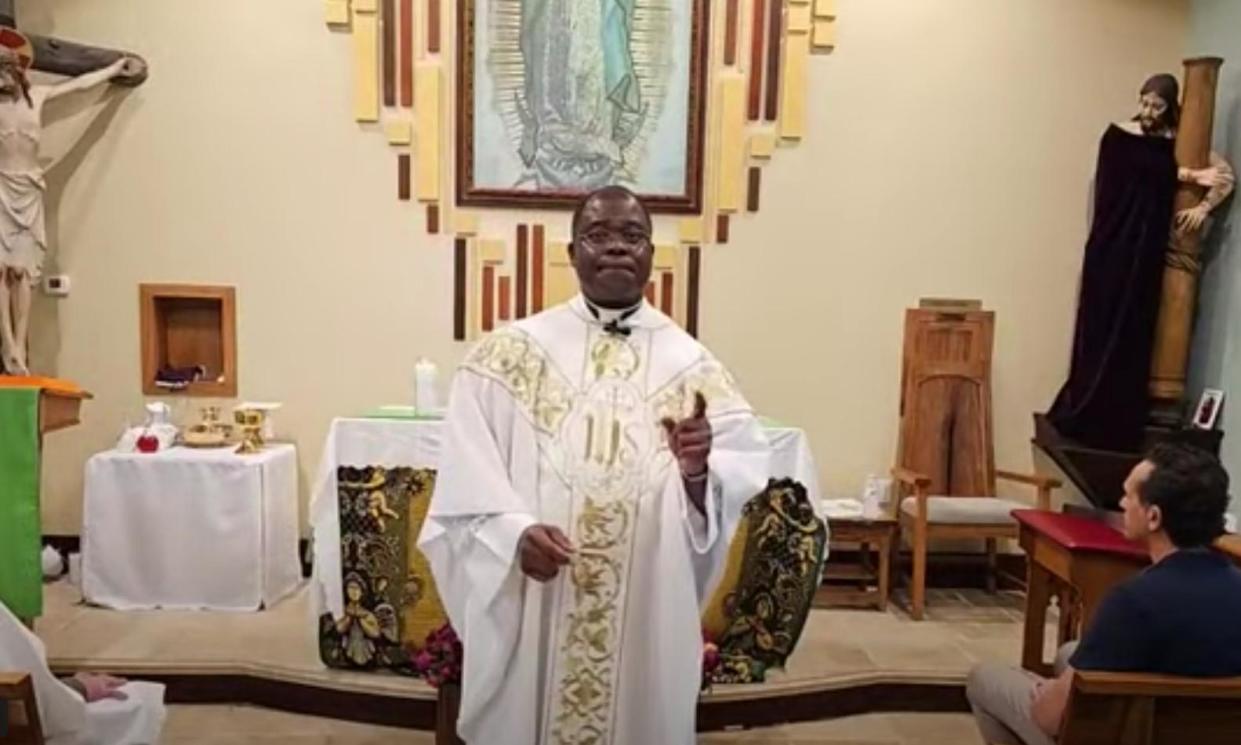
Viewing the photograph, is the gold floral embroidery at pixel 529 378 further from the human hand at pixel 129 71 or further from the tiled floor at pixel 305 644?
the human hand at pixel 129 71

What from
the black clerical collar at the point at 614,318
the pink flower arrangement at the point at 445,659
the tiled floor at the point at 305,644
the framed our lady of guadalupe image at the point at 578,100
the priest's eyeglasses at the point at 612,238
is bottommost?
the tiled floor at the point at 305,644

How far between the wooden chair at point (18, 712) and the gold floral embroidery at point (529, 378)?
36.2 inches

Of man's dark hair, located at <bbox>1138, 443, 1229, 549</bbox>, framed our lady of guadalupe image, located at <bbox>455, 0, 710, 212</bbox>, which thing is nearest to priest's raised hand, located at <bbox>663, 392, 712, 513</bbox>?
man's dark hair, located at <bbox>1138, 443, 1229, 549</bbox>

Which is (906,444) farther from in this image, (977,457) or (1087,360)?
(1087,360)

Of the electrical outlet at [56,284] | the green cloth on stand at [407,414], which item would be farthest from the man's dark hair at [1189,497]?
the electrical outlet at [56,284]

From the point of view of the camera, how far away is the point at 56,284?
437cm

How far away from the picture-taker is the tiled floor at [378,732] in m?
3.10

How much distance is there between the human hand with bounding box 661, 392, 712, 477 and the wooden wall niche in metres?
3.11

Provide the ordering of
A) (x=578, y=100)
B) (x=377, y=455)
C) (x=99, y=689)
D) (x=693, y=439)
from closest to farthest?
(x=693, y=439), (x=99, y=689), (x=377, y=455), (x=578, y=100)

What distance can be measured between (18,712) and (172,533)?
85.2 inches

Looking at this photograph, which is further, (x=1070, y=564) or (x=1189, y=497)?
(x=1070, y=564)

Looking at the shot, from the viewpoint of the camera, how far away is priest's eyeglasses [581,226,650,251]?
6.30 feet

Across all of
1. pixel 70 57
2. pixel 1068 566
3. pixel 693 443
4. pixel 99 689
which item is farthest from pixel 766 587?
pixel 70 57

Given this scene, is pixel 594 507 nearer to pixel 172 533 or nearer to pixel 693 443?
pixel 693 443
